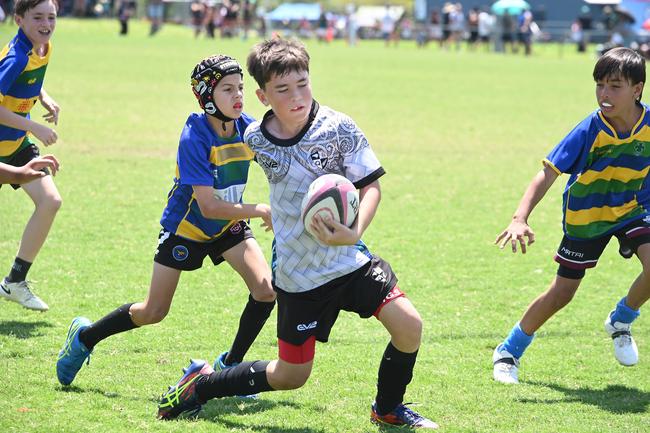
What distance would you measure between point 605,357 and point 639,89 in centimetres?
178

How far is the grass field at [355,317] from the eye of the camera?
4.96 metres

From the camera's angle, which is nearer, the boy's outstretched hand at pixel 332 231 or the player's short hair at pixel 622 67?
the boy's outstretched hand at pixel 332 231

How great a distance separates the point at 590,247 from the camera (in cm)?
553

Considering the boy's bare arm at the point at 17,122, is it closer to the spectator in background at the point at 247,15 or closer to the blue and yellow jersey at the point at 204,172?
the blue and yellow jersey at the point at 204,172

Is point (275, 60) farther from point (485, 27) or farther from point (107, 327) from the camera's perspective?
point (485, 27)

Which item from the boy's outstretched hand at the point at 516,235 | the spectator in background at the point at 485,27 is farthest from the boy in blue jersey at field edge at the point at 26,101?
the spectator in background at the point at 485,27

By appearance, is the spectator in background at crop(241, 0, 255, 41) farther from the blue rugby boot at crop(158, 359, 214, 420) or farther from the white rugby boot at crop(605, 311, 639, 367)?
the blue rugby boot at crop(158, 359, 214, 420)

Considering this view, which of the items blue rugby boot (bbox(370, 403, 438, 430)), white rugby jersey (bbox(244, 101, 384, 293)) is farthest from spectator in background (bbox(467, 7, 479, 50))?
white rugby jersey (bbox(244, 101, 384, 293))

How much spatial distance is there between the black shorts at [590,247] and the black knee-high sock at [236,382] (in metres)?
2.02

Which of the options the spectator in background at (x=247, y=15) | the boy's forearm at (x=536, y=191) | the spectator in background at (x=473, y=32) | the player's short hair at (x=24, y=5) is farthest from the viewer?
the spectator in background at (x=247, y=15)

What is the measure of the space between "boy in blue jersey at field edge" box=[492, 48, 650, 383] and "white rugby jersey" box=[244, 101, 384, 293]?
120cm

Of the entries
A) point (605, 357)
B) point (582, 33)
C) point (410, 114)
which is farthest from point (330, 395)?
point (582, 33)

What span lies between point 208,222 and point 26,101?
241 cm

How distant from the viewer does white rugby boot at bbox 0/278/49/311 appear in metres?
6.57
